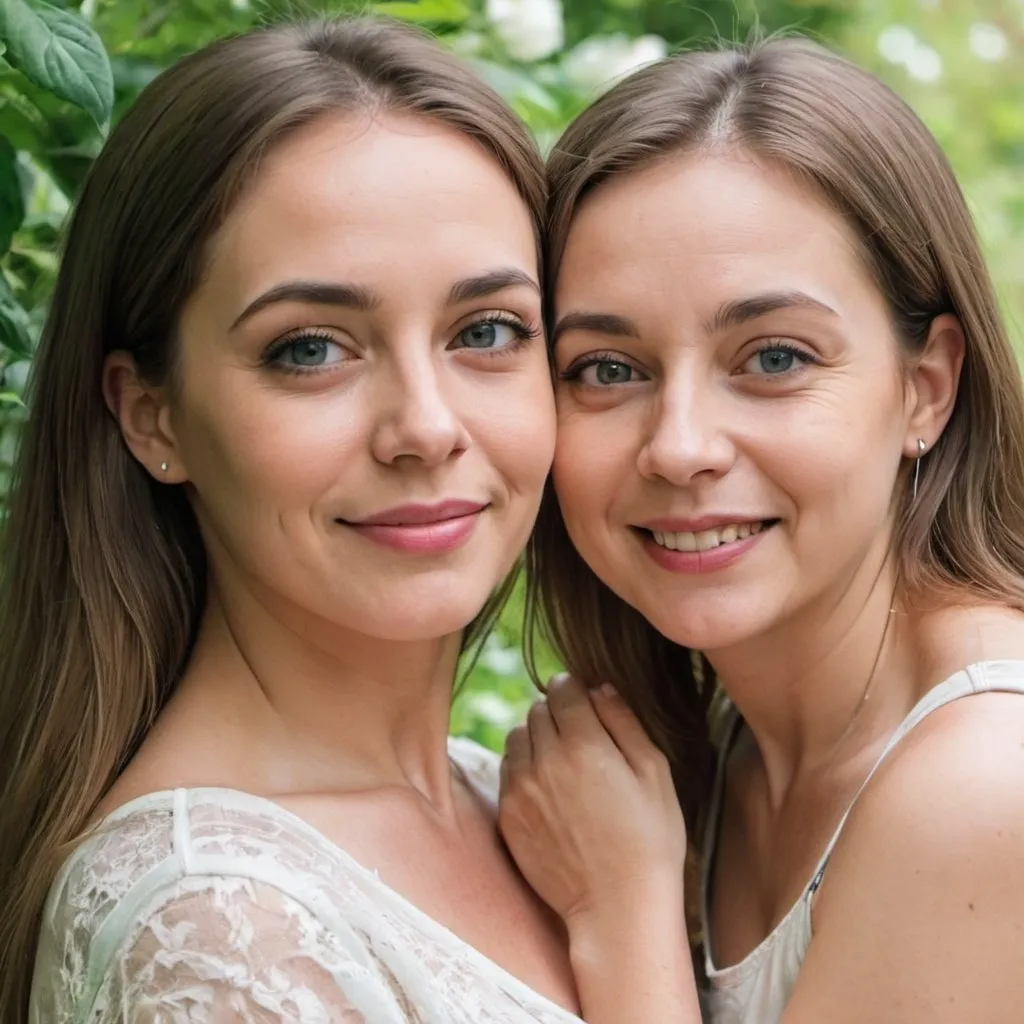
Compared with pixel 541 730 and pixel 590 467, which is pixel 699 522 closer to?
pixel 590 467

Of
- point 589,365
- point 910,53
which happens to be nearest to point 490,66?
point 589,365

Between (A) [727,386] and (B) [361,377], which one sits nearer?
(B) [361,377]

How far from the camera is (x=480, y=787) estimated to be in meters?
2.52

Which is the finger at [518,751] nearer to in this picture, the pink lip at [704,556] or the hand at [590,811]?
the hand at [590,811]

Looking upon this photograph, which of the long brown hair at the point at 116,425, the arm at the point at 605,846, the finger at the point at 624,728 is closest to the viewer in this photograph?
the long brown hair at the point at 116,425

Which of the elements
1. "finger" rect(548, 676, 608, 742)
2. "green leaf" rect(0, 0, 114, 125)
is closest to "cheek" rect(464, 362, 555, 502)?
"finger" rect(548, 676, 608, 742)

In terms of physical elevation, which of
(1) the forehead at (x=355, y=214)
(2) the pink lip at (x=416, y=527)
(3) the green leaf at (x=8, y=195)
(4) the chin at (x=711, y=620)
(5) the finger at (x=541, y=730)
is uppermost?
(1) the forehead at (x=355, y=214)

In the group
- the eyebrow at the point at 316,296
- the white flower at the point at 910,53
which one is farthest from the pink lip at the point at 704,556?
the white flower at the point at 910,53

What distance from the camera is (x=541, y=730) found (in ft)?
8.09

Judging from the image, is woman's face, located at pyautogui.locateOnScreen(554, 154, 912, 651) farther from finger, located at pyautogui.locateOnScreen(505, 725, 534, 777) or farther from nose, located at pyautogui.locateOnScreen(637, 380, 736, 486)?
finger, located at pyautogui.locateOnScreen(505, 725, 534, 777)

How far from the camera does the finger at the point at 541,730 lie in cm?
243

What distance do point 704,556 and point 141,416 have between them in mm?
801

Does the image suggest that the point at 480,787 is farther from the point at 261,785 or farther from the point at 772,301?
the point at 772,301

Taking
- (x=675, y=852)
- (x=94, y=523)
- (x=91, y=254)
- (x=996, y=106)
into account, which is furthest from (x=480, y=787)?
(x=996, y=106)
